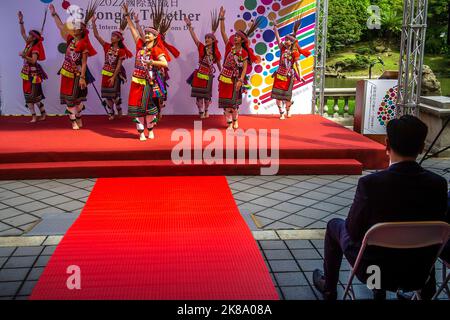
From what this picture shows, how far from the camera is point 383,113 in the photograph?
7.52 metres

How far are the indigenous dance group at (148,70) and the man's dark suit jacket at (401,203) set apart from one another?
4629 mm

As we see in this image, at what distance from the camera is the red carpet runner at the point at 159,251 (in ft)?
9.84

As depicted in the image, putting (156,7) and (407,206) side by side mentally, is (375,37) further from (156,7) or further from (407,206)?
(407,206)

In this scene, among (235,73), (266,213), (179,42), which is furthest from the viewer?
(179,42)

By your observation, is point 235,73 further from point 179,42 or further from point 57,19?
point 57,19

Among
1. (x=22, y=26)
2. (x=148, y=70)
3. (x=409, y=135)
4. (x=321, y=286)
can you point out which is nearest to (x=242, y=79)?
(x=148, y=70)

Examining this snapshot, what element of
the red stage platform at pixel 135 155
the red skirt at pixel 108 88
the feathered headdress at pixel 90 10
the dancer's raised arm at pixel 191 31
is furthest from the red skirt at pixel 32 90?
the dancer's raised arm at pixel 191 31

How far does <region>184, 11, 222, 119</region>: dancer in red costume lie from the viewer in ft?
27.4

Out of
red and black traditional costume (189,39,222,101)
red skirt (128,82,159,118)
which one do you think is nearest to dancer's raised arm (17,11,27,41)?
red and black traditional costume (189,39,222,101)

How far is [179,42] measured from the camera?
367 inches

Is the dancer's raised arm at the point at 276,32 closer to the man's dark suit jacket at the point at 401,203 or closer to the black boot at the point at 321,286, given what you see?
the black boot at the point at 321,286

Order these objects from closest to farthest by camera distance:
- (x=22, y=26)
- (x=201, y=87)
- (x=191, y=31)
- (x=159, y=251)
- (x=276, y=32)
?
(x=159, y=251)
(x=22, y=26)
(x=201, y=87)
(x=191, y=31)
(x=276, y=32)

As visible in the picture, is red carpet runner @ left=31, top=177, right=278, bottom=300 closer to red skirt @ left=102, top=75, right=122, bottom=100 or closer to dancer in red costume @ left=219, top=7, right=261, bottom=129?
dancer in red costume @ left=219, top=7, right=261, bottom=129

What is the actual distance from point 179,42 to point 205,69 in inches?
42.6
